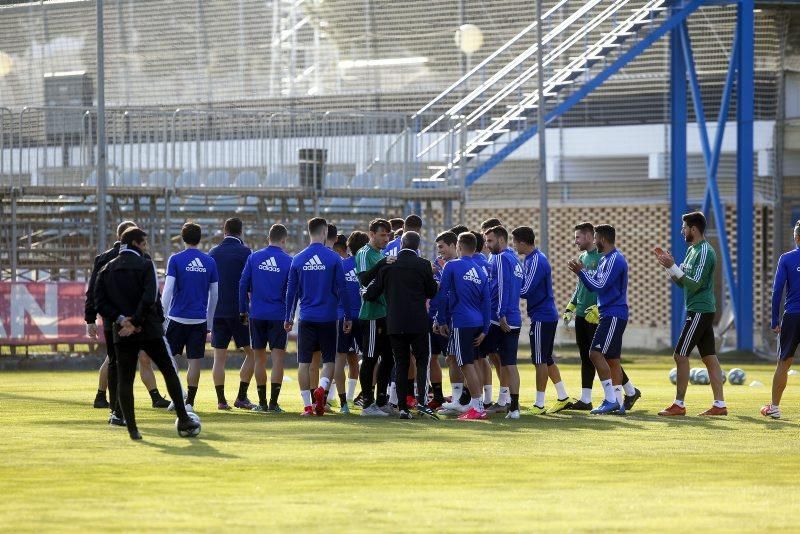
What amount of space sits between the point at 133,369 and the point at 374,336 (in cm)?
360

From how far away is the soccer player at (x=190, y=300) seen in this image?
16.7 m

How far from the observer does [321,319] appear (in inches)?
655

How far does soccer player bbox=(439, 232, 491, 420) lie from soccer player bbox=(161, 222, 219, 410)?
245 centimetres

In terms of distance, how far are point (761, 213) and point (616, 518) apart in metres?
30.9

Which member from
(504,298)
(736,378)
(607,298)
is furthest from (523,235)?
(736,378)

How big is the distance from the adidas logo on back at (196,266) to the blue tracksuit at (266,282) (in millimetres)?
622

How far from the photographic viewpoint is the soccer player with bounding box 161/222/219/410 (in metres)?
16.7

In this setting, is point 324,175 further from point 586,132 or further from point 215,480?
point 215,480

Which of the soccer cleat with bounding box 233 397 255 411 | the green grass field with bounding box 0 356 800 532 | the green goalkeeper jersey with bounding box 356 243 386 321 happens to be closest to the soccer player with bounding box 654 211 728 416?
the green grass field with bounding box 0 356 800 532

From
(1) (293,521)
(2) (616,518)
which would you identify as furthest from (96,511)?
(2) (616,518)

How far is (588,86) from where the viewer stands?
33.1m

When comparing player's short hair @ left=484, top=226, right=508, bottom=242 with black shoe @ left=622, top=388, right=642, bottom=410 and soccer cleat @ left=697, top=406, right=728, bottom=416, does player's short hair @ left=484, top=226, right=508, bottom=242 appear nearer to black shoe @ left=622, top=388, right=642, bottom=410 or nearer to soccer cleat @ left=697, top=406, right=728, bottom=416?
black shoe @ left=622, top=388, right=642, bottom=410

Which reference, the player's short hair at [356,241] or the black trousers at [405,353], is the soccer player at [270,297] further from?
the black trousers at [405,353]

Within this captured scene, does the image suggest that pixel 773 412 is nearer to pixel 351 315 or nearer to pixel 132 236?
pixel 351 315
